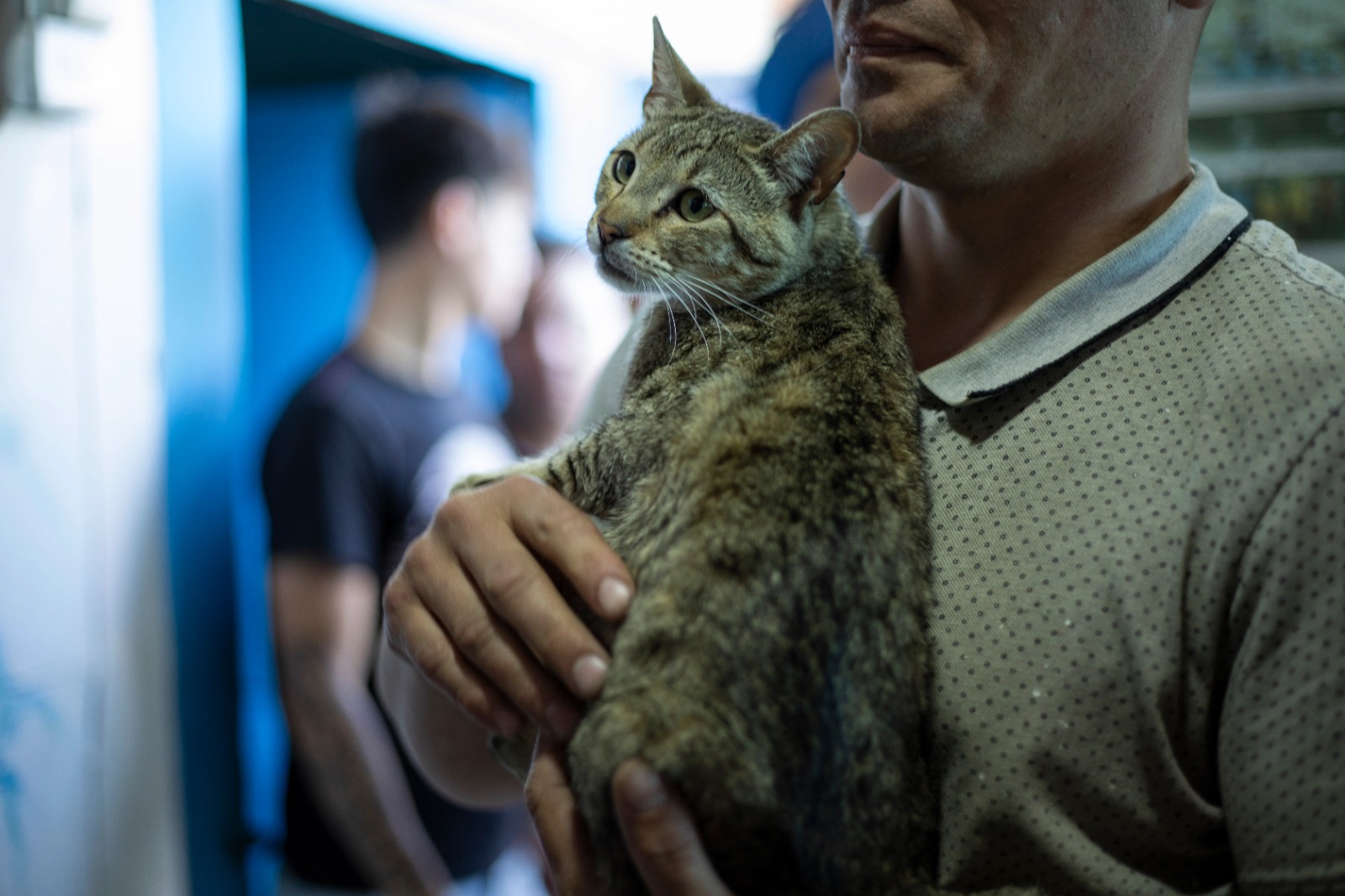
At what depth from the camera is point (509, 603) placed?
3.24 ft

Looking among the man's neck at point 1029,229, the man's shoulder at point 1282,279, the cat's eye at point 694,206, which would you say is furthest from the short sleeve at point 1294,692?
the cat's eye at point 694,206

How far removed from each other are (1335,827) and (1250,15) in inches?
79.0

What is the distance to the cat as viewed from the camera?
865 mm

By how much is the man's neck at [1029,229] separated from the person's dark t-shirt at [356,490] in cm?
143

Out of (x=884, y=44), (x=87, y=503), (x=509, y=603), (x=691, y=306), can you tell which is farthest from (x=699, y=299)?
(x=87, y=503)

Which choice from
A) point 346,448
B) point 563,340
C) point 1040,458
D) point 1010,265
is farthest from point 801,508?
point 563,340

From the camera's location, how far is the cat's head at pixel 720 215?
1250 mm

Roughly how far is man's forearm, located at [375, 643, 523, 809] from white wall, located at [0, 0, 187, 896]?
0.69 metres

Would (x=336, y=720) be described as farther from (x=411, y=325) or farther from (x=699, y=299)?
(x=699, y=299)

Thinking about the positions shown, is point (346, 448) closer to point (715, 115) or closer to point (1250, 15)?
point (715, 115)

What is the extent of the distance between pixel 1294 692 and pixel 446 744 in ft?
3.43

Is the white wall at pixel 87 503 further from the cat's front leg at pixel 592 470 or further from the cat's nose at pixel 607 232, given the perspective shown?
the cat's nose at pixel 607 232

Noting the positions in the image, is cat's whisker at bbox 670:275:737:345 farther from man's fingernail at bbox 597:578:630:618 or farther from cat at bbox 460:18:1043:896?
man's fingernail at bbox 597:578:630:618

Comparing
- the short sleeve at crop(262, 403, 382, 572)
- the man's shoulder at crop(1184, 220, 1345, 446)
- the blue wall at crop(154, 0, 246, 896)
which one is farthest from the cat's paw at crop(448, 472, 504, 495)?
the short sleeve at crop(262, 403, 382, 572)
